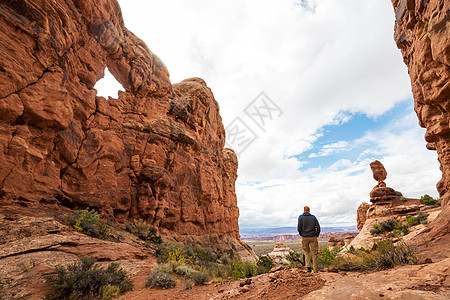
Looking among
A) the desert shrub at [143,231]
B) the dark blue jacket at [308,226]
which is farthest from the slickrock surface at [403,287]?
the desert shrub at [143,231]

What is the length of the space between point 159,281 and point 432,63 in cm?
1500

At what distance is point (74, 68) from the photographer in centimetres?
1313

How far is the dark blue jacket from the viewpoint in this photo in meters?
7.22

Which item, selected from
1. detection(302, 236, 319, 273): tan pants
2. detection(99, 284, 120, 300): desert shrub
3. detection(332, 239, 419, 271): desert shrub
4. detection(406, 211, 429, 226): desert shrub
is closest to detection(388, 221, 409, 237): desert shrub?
detection(406, 211, 429, 226): desert shrub

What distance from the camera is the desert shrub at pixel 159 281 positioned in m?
7.23

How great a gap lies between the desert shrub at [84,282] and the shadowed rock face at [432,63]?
12.8 metres

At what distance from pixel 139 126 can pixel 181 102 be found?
7125mm

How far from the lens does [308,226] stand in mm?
7281

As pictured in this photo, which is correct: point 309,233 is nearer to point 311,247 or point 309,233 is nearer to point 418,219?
point 311,247

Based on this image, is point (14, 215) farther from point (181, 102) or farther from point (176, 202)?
point (181, 102)

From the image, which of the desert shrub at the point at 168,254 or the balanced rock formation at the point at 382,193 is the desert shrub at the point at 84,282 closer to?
the desert shrub at the point at 168,254

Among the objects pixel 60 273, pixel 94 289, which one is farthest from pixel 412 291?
pixel 60 273

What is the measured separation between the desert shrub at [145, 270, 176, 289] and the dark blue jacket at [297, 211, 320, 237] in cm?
506

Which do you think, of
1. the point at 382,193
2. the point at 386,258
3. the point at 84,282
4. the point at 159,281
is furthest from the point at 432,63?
the point at 382,193
